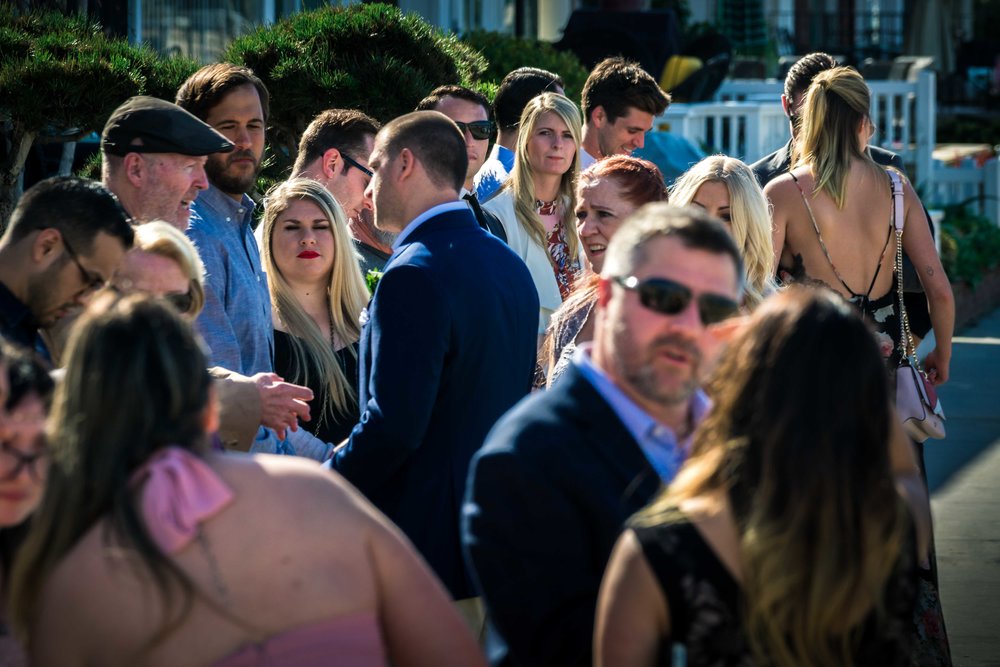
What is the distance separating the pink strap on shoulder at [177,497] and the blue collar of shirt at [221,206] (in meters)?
2.75

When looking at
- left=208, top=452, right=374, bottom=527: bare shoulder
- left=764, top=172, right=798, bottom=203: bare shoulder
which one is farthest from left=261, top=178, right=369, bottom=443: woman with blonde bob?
left=208, top=452, right=374, bottom=527: bare shoulder

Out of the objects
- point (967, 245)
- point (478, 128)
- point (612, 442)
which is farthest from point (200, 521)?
point (967, 245)

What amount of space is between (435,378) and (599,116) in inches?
146

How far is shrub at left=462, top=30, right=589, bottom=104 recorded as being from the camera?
10.9 meters

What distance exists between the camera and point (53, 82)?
18.6ft

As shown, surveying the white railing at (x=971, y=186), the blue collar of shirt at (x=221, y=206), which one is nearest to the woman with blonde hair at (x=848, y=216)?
the blue collar of shirt at (x=221, y=206)

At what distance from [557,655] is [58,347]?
1.53 metres

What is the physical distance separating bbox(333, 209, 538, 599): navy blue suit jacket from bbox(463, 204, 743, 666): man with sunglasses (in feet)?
3.75

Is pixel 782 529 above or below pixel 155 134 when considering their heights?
below

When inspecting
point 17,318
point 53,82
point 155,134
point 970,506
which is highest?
point 53,82

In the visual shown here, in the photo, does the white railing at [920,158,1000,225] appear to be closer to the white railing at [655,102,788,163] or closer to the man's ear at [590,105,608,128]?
the white railing at [655,102,788,163]

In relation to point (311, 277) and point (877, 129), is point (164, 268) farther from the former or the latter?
point (877, 129)

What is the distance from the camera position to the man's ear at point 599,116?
721cm

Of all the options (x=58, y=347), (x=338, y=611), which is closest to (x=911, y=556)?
(x=338, y=611)
